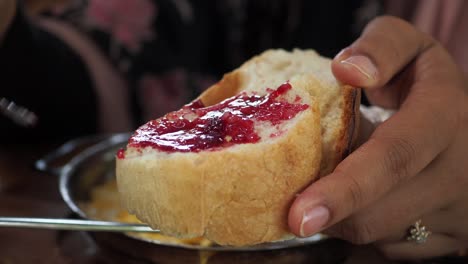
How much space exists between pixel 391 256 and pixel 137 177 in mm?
511

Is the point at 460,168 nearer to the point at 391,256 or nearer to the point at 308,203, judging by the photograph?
the point at 391,256

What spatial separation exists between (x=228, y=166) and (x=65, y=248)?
0.50 metres

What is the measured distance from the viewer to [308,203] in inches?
→ 24.8

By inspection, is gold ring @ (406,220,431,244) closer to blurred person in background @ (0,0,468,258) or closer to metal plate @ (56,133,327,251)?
blurred person in background @ (0,0,468,258)

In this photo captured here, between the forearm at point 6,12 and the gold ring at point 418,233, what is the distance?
43.2 inches

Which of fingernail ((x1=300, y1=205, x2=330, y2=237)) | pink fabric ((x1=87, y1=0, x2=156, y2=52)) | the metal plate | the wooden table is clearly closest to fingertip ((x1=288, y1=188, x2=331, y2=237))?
fingernail ((x1=300, y1=205, x2=330, y2=237))

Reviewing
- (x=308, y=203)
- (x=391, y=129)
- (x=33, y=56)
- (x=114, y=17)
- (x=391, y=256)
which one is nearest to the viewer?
(x=308, y=203)

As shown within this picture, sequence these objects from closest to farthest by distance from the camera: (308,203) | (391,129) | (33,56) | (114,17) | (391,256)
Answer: (308,203), (391,129), (391,256), (33,56), (114,17)

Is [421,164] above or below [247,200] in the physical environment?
below

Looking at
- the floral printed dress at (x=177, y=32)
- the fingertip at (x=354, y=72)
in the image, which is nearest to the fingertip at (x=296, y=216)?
the fingertip at (x=354, y=72)

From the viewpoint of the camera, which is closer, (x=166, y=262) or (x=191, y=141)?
(x=191, y=141)

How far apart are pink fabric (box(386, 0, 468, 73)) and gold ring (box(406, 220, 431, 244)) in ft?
2.76

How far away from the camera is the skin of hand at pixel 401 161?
0.67m

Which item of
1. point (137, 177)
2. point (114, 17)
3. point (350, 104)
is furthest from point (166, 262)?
point (114, 17)
